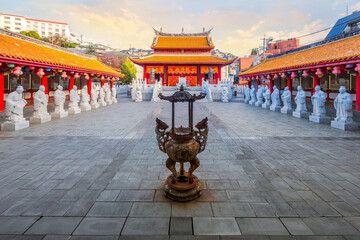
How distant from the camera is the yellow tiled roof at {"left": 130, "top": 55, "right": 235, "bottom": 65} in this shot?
27.8 m

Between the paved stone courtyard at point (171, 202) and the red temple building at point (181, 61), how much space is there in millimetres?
23570

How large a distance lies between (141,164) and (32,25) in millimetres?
91452

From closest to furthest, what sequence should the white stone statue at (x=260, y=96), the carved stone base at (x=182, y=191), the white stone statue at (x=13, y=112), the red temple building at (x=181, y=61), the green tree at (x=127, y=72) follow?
the carved stone base at (x=182, y=191) → the white stone statue at (x=13, y=112) → the white stone statue at (x=260, y=96) → the red temple building at (x=181, y=61) → the green tree at (x=127, y=72)

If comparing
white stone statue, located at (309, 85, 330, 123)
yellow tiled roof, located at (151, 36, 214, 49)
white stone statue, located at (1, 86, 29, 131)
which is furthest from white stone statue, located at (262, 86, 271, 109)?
Result: yellow tiled roof, located at (151, 36, 214, 49)

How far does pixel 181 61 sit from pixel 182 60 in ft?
1.86

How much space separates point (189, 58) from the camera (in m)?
29.5

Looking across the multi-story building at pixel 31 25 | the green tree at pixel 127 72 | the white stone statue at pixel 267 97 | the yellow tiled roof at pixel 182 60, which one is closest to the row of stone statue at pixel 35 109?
the white stone statue at pixel 267 97

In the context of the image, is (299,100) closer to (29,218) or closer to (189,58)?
(29,218)

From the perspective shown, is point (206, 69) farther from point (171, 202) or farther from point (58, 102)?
point (171, 202)

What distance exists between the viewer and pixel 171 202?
2826 mm

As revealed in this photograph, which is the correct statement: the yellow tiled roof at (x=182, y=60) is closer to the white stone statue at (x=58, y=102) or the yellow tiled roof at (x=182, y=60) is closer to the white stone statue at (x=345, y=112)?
the white stone statue at (x=58, y=102)

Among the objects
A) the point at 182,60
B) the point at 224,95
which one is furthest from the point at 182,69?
the point at 224,95

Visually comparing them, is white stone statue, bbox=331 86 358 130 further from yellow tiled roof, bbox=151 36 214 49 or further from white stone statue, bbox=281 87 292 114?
yellow tiled roof, bbox=151 36 214 49

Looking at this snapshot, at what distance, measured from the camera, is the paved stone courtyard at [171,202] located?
7.46 feet
